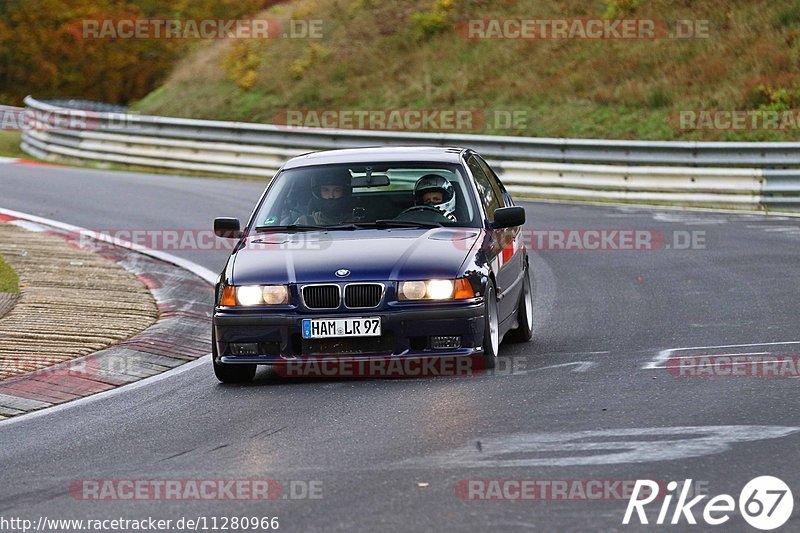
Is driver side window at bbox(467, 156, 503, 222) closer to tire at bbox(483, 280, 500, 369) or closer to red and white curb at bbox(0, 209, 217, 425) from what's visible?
tire at bbox(483, 280, 500, 369)

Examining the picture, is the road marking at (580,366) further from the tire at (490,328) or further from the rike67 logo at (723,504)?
the rike67 logo at (723,504)

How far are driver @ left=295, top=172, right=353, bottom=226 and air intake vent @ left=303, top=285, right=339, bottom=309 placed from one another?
3.82 ft

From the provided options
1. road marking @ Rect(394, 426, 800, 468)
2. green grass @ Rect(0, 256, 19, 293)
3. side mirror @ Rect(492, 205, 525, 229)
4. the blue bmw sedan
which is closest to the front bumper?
the blue bmw sedan

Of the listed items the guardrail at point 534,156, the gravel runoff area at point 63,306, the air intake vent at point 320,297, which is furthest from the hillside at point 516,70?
the air intake vent at point 320,297

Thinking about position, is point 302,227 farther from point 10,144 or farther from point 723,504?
point 10,144

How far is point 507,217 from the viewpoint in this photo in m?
10.3

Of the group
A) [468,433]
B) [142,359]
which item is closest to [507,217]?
[142,359]

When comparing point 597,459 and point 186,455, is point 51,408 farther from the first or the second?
point 597,459

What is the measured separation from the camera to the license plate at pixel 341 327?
9117 millimetres

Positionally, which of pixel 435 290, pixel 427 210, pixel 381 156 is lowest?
pixel 435 290

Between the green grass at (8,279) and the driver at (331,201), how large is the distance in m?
4.26

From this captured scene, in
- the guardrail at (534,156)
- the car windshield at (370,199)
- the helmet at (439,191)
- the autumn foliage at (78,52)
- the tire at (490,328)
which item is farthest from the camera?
the autumn foliage at (78,52)

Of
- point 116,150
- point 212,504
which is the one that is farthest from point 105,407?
point 116,150

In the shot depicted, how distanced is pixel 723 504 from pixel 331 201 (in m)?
5.14
